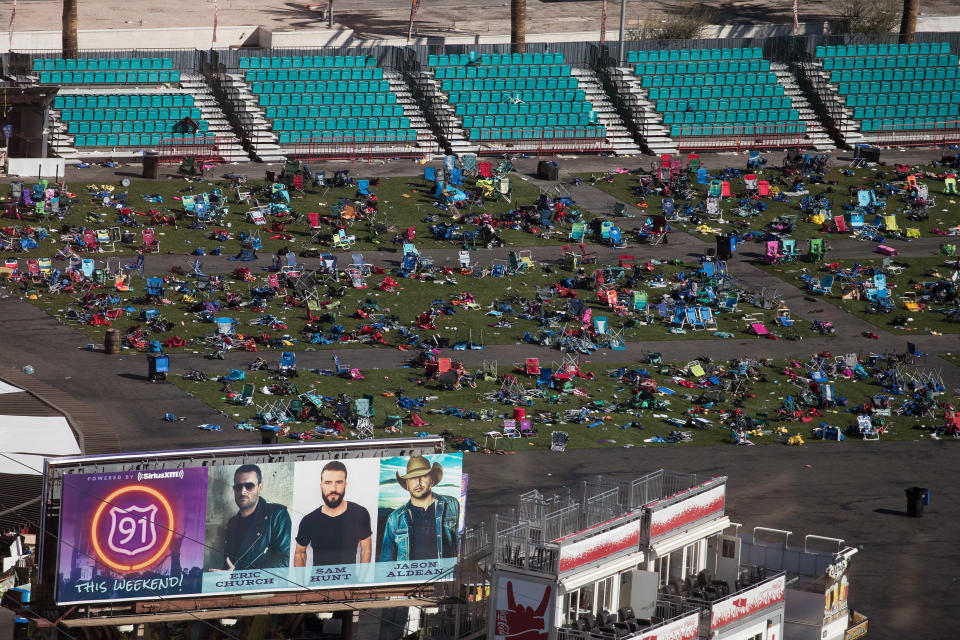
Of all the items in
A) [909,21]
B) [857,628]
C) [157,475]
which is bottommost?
[857,628]

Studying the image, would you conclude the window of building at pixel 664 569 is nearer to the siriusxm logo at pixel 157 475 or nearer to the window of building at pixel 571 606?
the window of building at pixel 571 606

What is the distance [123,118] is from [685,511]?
44.7 m

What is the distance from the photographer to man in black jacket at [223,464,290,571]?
33.2m

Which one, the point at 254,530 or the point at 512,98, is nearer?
the point at 254,530

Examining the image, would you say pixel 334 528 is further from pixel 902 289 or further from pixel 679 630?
pixel 902 289

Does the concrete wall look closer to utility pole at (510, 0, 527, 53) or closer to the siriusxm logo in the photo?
utility pole at (510, 0, 527, 53)

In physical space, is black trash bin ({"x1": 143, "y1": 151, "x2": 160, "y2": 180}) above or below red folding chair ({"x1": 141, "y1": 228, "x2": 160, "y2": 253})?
above

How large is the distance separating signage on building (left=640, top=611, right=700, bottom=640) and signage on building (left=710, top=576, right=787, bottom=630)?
52cm

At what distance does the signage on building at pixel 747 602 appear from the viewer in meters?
34.3

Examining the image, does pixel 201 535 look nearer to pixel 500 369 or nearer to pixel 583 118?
pixel 500 369

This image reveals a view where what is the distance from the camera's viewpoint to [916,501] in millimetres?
47062

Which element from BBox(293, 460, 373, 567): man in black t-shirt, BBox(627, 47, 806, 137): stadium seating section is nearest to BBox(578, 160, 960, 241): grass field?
BBox(627, 47, 806, 137): stadium seating section

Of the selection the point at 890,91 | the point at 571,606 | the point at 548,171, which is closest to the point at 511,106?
the point at 548,171

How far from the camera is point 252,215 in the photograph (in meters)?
67.2
